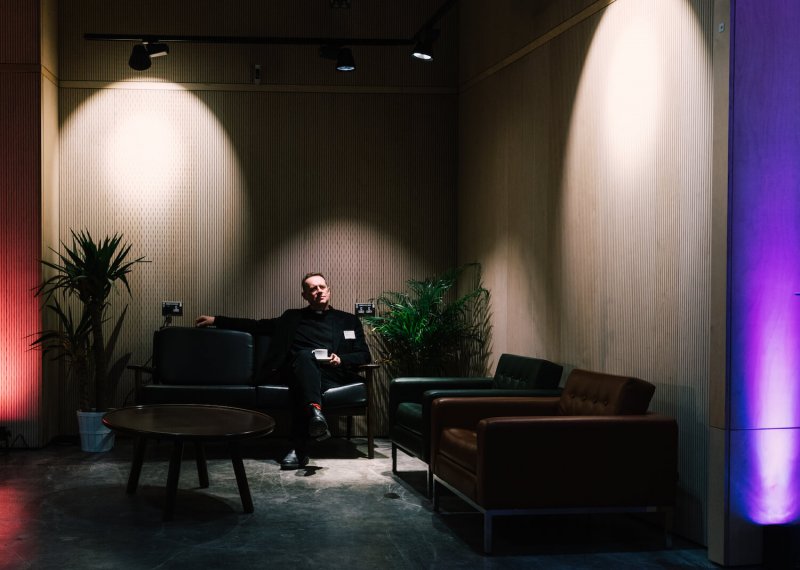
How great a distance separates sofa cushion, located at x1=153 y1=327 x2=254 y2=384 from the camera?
6.98 meters

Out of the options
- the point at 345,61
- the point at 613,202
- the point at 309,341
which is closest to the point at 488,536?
the point at 613,202

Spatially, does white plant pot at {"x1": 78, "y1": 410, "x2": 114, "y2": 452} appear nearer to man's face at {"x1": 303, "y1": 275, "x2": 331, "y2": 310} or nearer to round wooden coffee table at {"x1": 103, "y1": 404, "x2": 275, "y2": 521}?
round wooden coffee table at {"x1": 103, "y1": 404, "x2": 275, "y2": 521}

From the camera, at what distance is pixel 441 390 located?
5547 millimetres

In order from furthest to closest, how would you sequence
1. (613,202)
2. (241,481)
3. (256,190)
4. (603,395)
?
(256,190) < (613,202) < (241,481) < (603,395)

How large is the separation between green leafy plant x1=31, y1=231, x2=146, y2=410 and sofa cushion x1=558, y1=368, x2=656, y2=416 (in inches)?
145

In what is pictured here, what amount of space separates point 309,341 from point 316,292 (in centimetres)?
38

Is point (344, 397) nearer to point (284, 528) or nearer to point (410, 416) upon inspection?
point (410, 416)

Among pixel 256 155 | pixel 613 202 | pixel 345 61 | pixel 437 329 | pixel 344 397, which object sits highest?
pixel 345 61

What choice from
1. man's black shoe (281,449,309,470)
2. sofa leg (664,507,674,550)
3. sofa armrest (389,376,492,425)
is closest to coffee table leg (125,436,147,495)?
man's black shoe (281,449,309,470)

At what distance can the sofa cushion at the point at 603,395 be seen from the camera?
4.23m

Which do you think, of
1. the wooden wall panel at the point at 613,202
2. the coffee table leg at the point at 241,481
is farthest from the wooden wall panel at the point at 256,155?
the coffee table leg at the point at 241,481

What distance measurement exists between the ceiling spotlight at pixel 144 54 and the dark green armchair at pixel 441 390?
325 centimetres

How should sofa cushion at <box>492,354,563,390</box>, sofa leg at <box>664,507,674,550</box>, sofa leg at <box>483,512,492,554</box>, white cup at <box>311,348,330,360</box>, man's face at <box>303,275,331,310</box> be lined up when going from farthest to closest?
man's face at <box>303,275,331,310</box> < white cup at <box>311,348,330,360</box> < sofa cushion at <box>492,354,563,390</box> < sofa leg at <box>664,507,674,550</box> < sofa leg at <box>483,512,492,554</box>

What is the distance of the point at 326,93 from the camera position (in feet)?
25.0
